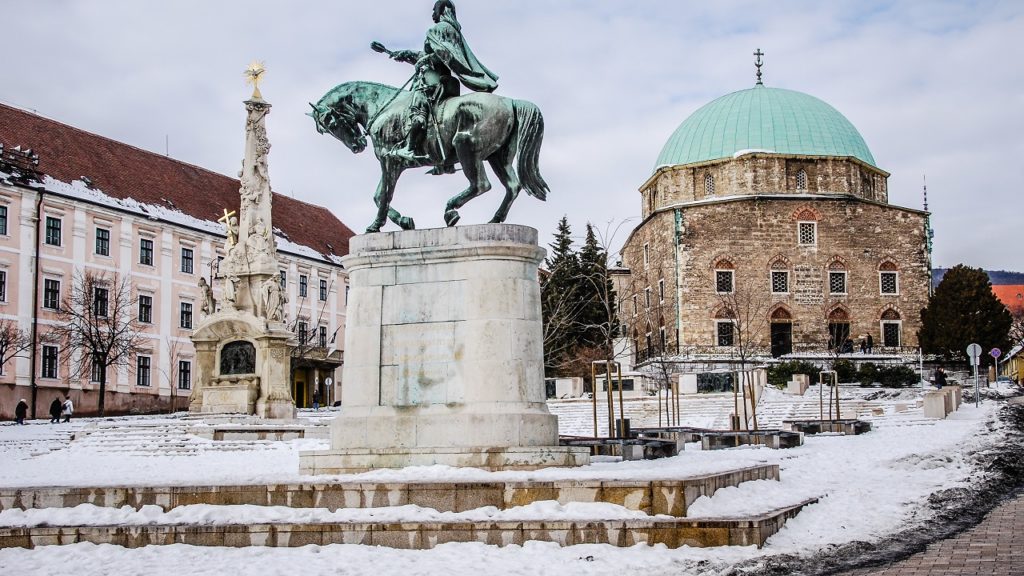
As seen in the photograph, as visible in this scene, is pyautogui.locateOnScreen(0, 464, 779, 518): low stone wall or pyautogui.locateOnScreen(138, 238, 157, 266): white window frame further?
pyautogui.locateOnScreen(138, 238, 157, 266): white window frame

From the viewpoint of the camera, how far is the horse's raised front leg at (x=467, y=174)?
13.3m

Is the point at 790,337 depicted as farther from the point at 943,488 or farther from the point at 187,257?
the point at 943,488

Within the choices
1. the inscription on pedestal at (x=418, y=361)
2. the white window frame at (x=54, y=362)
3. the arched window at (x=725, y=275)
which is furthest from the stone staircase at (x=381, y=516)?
the arched window at (x=725, y=275)

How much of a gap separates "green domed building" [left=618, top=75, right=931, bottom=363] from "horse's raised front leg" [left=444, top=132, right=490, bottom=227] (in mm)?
52508

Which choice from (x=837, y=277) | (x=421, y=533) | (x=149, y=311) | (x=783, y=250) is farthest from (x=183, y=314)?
(x=421, y=533)

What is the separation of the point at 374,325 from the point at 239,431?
49.7 feet

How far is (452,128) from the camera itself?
13.4 metres

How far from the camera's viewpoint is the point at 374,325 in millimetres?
12766

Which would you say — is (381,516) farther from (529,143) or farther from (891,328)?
(891,328)

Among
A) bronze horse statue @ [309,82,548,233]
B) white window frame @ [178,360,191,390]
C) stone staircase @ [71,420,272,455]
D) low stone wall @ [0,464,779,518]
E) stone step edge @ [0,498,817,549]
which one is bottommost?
stone staircase @ [71,420,272,455]

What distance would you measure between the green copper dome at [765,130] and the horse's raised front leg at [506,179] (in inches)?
2210

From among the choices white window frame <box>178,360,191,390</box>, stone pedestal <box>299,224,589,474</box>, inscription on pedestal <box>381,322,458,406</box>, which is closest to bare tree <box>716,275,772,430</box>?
white window frame <box>178,360,191,390</box>

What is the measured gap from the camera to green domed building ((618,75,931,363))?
6594 centimetres

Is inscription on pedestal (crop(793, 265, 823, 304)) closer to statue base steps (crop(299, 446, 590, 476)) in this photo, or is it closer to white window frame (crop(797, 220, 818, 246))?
white window frame (crop(797, 220, 818, 246))
